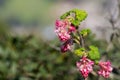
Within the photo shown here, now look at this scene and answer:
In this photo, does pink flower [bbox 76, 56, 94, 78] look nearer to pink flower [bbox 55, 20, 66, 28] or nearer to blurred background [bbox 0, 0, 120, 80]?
pink flower [bbox 55, 20, 66, 28]

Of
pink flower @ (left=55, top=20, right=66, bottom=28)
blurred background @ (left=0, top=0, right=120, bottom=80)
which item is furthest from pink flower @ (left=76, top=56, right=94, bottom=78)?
blurred background @ (left=0, top=0, right=120, bottom=80)

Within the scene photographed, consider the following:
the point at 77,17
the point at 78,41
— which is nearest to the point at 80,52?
the point at 78,41

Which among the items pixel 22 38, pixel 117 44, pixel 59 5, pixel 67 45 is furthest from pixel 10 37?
pixel 59 5

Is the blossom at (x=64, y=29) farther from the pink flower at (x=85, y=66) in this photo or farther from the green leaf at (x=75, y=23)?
the pink flower at (x=85, y=66)

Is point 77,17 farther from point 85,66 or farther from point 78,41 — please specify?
point 85,66

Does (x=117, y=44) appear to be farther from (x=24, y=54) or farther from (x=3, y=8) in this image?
(x=3, y=8)

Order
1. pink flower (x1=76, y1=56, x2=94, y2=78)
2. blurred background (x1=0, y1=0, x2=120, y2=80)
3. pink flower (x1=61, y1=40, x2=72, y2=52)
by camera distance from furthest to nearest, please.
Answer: blurred background (x1=0, y1=0, x2=120, y2=80), pink flower (x1=61, y1=40, x2=72, y2=52), pink flower (x1=76, y1=56, x2=94, y2=78)

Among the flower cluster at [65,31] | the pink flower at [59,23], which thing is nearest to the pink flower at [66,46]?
the flower cluster at [65,31]
